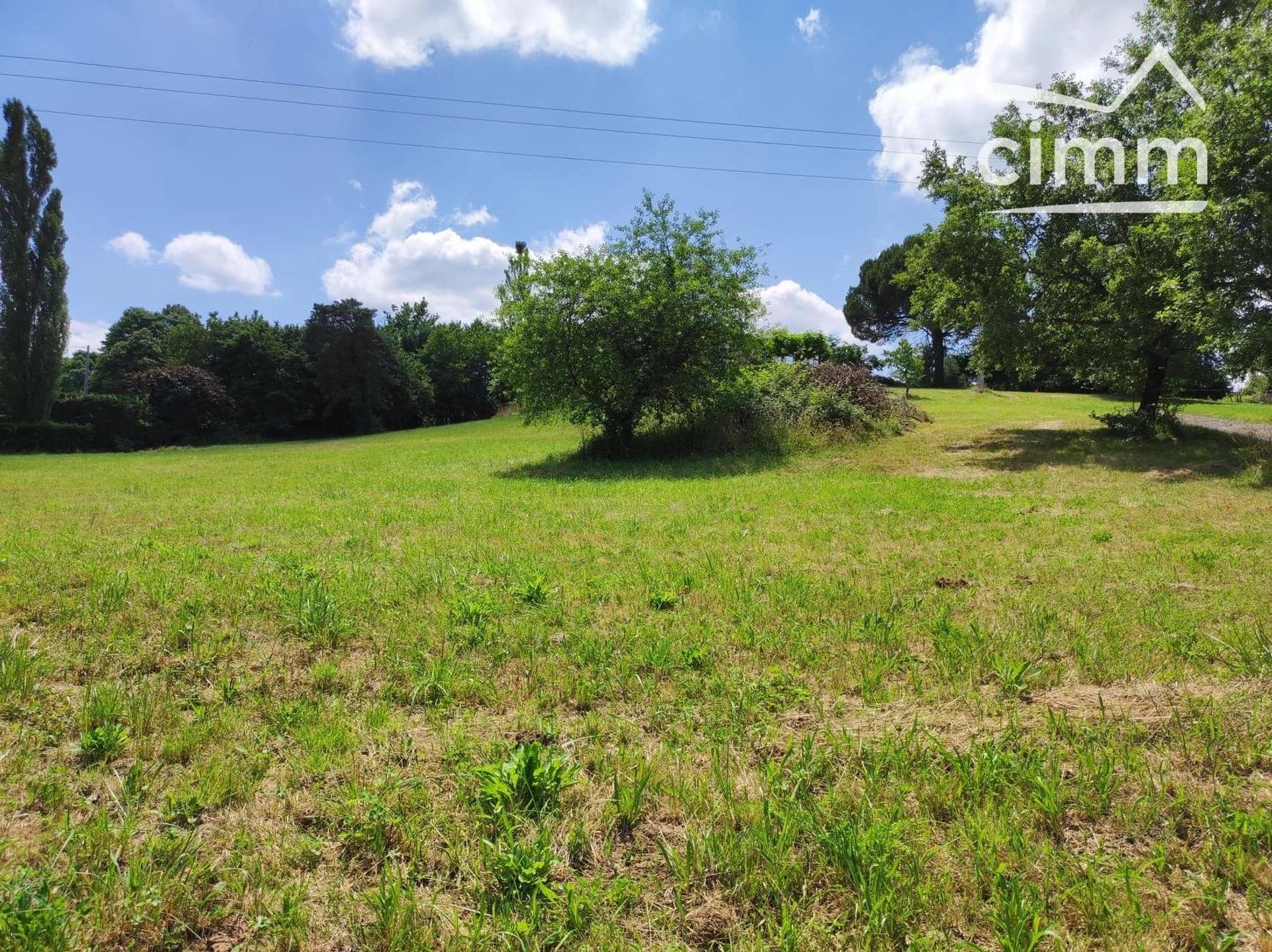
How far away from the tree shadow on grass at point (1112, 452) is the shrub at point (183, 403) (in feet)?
138

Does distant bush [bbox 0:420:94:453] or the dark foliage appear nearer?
the dark foliage

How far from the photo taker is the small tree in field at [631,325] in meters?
14.3

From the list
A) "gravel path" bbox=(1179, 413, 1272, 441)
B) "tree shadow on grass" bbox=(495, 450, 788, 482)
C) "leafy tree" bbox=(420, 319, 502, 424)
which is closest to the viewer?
"tree shadow on grass" bbox=(495, 450, 788, 482)

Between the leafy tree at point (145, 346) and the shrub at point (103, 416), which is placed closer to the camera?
the shrub at point (103, 416)

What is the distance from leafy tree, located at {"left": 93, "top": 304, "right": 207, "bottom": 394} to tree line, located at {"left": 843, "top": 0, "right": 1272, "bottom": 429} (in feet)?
156

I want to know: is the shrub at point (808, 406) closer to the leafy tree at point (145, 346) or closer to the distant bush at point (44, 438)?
the distant bush at point (44, 438)

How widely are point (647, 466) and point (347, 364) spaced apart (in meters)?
36.4

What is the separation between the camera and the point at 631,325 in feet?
47.1

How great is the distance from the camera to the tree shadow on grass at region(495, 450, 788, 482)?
12.2 metres

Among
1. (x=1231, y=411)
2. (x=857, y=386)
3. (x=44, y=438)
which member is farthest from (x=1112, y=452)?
(x=44, y=438)

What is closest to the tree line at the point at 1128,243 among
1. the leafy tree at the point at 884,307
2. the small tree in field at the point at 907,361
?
the small tree in field at the point at 907,361

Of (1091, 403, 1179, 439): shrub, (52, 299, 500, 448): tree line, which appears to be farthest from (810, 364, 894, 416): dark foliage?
(52, 299, 500, 448): tree line

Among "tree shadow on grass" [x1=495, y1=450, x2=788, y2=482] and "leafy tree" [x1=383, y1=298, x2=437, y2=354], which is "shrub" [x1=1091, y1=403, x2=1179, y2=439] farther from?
"leafy tree" [x1=383, y1=298, x2=437, y2=354]

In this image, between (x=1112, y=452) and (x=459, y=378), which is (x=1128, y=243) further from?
(x=459, y=378)
